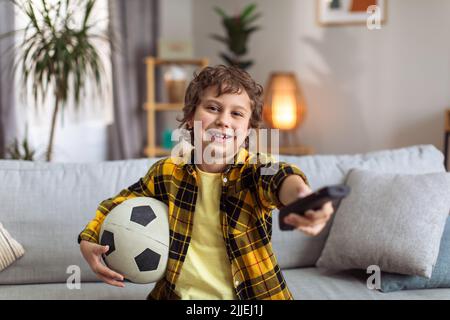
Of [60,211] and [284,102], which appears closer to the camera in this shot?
[60,211]

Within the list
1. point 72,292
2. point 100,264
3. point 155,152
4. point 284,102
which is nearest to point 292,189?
point 100,264

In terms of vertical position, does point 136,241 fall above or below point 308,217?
below

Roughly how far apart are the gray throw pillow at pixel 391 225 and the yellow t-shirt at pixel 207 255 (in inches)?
23.3

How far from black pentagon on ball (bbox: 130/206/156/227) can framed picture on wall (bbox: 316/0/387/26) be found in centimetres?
329

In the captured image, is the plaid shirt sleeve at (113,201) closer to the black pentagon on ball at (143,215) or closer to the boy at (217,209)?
the boy at (217,209)

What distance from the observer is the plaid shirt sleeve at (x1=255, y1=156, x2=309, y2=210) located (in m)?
1.21

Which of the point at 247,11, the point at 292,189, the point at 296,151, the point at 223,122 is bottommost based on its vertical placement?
the point at 296,151

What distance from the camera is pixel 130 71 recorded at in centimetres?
446

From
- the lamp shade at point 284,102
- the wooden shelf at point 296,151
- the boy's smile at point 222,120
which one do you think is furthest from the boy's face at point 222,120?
the wooden shelf at point 296,151

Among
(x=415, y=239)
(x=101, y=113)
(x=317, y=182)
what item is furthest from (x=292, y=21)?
(x=415, y=239)

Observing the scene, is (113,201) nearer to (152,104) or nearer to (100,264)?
(100,264)

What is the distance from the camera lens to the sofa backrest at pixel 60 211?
6.15 feet
